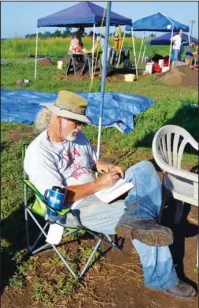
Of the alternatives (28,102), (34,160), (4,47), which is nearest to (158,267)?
(34,160)

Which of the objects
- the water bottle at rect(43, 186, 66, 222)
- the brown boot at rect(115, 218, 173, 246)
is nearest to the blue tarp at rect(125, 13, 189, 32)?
the water bottle at rect(43, 186, 66, 222)

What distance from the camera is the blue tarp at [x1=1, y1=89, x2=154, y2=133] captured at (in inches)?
270

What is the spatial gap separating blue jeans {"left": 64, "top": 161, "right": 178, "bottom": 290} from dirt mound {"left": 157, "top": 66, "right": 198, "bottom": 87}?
10.4m

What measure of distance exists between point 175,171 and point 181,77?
10.7m

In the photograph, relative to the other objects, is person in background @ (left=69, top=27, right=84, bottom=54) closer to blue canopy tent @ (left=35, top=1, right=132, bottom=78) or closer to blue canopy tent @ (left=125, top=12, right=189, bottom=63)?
blue canopy tent @ (left=35, top=1, right=132, bottom=78)

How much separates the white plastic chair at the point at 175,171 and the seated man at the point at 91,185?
17cm

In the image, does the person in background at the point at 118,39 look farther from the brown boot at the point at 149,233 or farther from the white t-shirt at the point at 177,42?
the brown boot at the point at 149,233

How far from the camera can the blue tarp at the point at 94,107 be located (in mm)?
6859

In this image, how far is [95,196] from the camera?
2855 millimetres

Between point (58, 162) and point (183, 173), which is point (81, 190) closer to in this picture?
point (58, 162)

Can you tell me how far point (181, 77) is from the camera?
13.0 metres

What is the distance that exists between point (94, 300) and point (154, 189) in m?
0.78

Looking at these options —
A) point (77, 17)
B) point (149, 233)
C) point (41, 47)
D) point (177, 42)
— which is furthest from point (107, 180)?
point (41, 47)

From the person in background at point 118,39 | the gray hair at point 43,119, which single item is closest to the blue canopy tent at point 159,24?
the person in background at point 118,39
